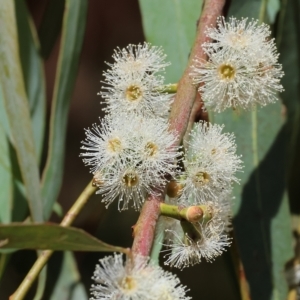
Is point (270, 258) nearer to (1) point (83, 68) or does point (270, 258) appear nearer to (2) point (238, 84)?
(2) point (238, 84)

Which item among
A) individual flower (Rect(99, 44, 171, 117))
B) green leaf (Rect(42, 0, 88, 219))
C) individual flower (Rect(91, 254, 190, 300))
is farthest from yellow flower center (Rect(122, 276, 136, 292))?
green leaf (Rect(42, 0, 88, 219))

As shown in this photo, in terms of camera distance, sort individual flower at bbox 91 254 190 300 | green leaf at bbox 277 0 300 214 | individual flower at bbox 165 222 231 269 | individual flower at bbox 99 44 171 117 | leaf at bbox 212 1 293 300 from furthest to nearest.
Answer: green leaf at bbox 277 0 300 214, leaf at bbox 212 1 293 300, individual flower at bbox 99 44 171 117, individual flower at bbox 165 222 231 269, individual flower at bbox 91 254 190 300

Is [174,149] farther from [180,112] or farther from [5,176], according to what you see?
[5,176]

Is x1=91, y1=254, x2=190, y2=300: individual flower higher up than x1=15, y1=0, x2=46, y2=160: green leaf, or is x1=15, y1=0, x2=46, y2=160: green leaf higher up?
x1=15, y1=0, x2=46, y2=160: green leaf

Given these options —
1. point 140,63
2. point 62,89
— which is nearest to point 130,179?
point 140,63

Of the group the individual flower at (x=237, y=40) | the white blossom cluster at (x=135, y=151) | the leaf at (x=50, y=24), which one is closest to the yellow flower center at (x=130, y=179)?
the white blossom cluster at (x=135, y=151)

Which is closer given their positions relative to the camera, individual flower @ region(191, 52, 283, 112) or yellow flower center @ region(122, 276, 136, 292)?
yellow flower center @ region(122, 276, 136, 292)

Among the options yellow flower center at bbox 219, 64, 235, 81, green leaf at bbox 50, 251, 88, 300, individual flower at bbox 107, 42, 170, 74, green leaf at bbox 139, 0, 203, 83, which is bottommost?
green leaf at bbox 50, 251, 88, 300

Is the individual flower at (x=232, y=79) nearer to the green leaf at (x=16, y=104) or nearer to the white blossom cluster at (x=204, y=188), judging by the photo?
the white blossom cluster at (x=204, y=188)

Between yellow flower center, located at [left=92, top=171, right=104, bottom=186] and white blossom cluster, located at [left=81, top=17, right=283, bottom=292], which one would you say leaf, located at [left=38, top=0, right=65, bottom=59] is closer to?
white blossom cluster, located at [left=81, top=17, right=283, bottom=292]
